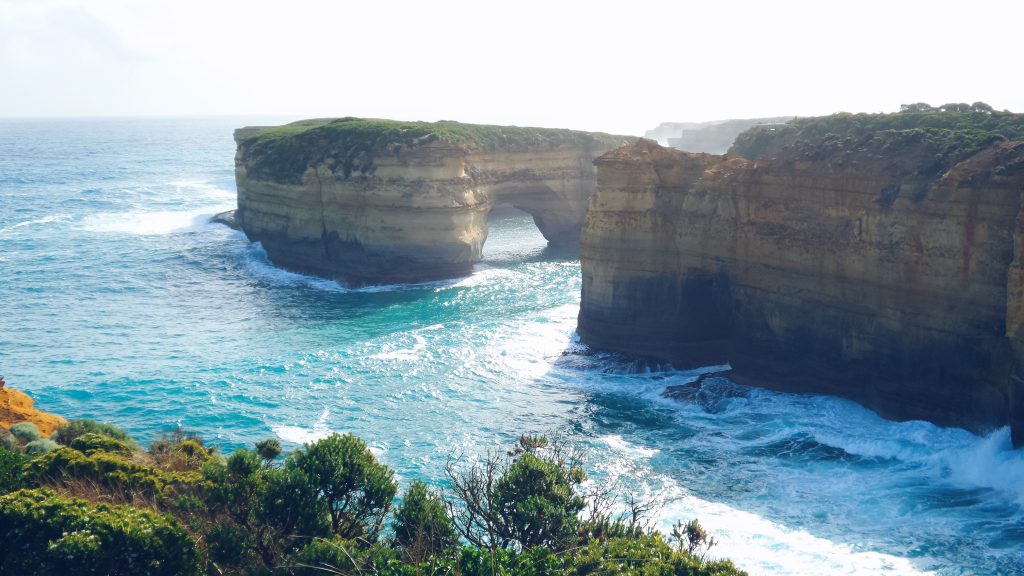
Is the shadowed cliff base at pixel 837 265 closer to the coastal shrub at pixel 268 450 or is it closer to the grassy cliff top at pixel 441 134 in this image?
the coastal shrub at pixel 268 450

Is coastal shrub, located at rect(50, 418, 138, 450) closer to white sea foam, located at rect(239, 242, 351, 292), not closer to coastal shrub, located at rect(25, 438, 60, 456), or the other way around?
coastal shrub, located at rect(25, 438, 60, 456)

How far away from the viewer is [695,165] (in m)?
35.7

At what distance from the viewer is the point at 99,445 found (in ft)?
76.0

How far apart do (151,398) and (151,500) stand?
13759 mm

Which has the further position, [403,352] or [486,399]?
[403,352]

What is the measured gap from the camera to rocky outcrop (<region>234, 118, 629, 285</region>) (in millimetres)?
51656

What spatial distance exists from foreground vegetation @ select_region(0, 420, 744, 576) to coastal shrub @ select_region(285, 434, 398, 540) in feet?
0.08

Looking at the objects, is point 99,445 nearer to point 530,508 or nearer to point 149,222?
point 530,508

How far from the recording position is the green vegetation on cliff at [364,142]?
173 feet

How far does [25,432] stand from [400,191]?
28.2 m

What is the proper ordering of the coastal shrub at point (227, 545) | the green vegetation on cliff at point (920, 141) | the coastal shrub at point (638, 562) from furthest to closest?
the green vegetation on cliff at point (920, 141), the coastal shrub at point (227, 545), the coastal shrub at point (638, 562)

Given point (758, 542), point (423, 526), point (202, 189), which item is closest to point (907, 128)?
point (758, 542)

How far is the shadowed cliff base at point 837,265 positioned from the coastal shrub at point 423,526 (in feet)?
54.3

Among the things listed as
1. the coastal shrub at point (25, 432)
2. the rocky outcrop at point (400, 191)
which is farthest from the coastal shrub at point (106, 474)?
the rocky outcrop at point (400, 191)
